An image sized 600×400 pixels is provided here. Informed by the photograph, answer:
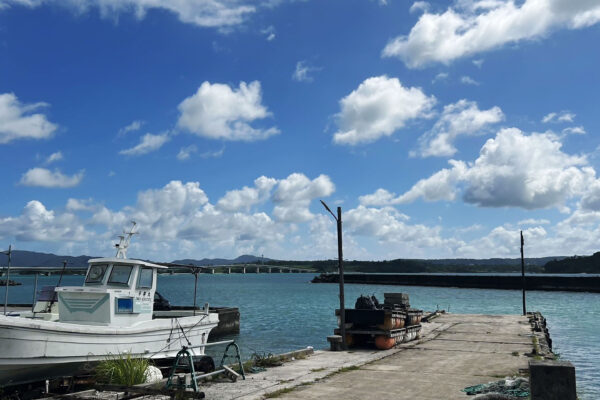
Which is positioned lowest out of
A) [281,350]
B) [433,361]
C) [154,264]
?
[281,350]

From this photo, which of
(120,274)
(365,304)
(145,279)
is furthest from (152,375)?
(365,304)

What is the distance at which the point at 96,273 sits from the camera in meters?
17.7

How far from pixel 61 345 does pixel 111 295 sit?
8.80ft

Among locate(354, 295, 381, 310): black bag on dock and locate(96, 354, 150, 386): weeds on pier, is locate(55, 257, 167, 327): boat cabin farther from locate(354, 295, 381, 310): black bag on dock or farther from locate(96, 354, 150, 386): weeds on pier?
locate(354, 295, 381, 310): black bag on dock

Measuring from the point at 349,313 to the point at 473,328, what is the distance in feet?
35.1

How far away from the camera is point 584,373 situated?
68.8ft

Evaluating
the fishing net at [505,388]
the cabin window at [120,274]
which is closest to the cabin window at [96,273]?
the cabin window at [120,274]

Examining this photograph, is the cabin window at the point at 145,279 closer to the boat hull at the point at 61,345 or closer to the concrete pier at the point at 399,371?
the boat hull at the point at 61,345

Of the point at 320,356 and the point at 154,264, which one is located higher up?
the point at 154,264

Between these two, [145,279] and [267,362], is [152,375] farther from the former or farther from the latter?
[145,279]

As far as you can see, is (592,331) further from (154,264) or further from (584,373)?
(154,264)

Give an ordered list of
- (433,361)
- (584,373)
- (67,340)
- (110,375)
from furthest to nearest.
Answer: (584,373) < (433,361) < (67,340) < (110,375)

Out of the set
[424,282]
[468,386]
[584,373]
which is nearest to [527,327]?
[584,373]

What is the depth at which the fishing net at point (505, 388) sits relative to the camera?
11.4 meters
